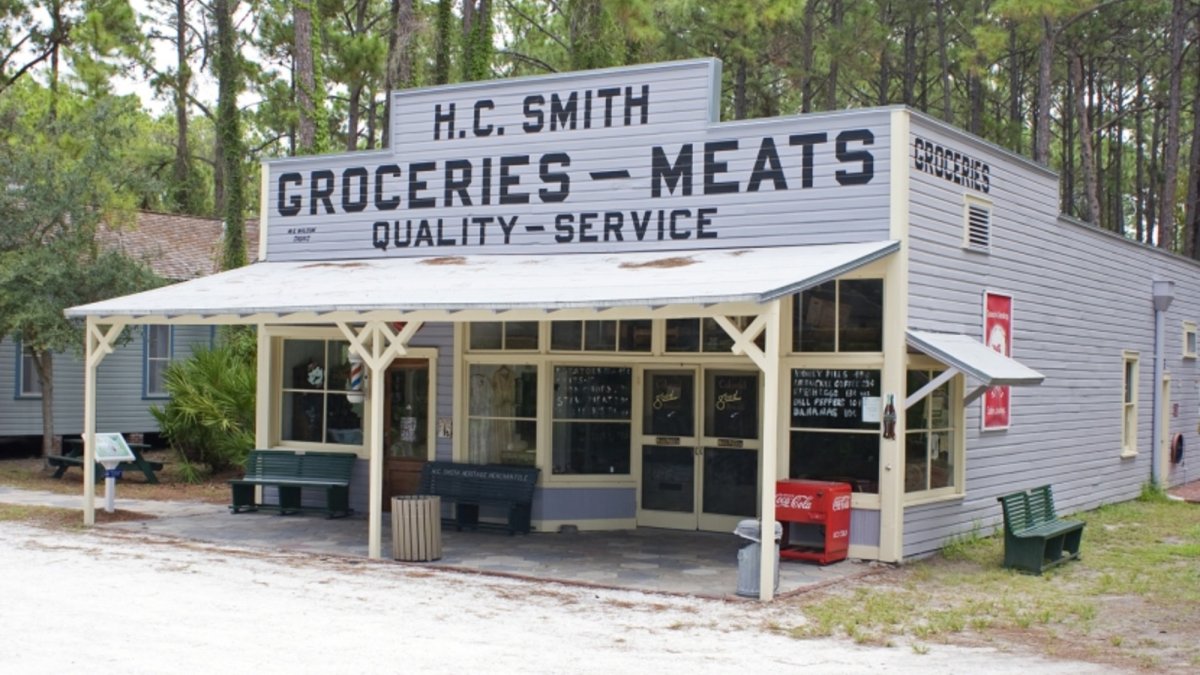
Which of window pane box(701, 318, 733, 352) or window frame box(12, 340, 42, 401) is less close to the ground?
window pane box(701, 318, 733, 352)

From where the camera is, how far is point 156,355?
23156 mm

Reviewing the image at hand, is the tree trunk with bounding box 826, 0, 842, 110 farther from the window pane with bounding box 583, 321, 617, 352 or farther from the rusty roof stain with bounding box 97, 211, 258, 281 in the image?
the window pane with bounding box 583, 321, 617, 352

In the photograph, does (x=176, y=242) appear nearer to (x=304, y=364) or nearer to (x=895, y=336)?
(x=304, y=364)

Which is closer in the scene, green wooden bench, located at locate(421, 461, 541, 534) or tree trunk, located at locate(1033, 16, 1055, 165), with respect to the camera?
green wooden bench, located at locate(421, 461, 541, 534)

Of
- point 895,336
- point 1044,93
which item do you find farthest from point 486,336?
point 1044,93

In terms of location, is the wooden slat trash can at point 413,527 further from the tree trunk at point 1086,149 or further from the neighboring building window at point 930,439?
the tree trunk at point 1086,149

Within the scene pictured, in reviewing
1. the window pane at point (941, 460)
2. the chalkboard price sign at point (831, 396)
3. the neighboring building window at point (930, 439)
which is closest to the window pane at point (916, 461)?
the neighboring building window at point (930, 439)

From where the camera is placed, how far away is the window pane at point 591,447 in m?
13.8

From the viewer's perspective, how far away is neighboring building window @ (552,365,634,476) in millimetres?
13820

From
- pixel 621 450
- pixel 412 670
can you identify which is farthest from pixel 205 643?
pixel 621 450

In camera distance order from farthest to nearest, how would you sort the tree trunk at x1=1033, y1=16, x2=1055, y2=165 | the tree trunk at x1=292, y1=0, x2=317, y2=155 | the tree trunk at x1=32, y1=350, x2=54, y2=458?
the tree trunk at x1=1033, y1=16, x2=1055, y2=165
the tree trunk at x1=292, y1=0, x2=317, y2=155
the tree trunk at x1=32, y1=350, x2=54, y2=458

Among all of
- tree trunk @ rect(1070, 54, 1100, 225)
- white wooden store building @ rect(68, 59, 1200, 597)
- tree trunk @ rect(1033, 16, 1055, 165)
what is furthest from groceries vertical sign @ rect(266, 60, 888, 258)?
tree trunk @ rect(1070, 54, 1100, 225)

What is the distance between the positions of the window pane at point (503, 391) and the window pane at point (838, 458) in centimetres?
309

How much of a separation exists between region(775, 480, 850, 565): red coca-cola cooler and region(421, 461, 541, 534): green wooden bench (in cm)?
296
